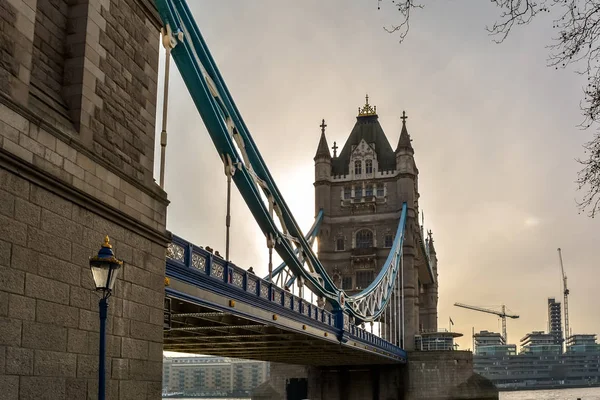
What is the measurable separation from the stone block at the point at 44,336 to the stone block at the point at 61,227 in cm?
106

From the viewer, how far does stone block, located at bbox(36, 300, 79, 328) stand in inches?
362

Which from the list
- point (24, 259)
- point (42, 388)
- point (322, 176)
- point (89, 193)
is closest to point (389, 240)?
point (322, 176)

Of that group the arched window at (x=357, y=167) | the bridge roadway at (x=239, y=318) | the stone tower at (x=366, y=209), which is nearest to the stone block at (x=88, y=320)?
the bridge roadway at (x=239, y=318)

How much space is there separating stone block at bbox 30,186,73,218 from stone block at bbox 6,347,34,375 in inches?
Result: 63.7

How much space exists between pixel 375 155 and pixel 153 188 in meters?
57.6

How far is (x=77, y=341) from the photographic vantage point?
9828 mm

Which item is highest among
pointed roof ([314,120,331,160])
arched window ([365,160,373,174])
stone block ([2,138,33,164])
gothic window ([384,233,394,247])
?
pointed roof ([314,120,331,160])

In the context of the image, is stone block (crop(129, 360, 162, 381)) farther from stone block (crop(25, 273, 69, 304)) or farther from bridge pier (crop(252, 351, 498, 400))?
bridge pier (crop(252, 351, 498, 400))

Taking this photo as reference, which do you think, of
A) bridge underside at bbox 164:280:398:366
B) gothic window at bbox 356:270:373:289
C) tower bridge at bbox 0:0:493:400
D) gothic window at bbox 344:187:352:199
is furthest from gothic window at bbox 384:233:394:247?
tower bridge at bbox 0:0:493:400

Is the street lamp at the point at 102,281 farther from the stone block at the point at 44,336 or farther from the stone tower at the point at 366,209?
the stone tower at the point at 366,209

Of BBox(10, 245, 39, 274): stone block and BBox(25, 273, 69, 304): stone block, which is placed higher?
BBox(10, 245, 39, 274): stone block

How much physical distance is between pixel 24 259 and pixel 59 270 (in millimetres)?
637

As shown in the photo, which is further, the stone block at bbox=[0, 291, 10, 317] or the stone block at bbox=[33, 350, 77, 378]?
the stone block at bbox=[33, 350, 77, 378]

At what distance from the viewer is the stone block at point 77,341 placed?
968cm
